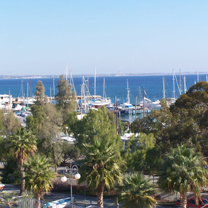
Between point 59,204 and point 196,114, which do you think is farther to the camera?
point 196,114

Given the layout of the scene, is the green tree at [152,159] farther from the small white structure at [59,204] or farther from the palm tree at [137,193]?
the palm tree at [137,193]

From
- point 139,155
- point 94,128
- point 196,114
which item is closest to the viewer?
point 139,155

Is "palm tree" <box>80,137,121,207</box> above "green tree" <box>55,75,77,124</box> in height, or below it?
below

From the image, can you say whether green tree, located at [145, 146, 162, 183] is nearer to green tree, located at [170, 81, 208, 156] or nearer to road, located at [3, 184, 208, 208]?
road, located at [3, 184, 208, 208]

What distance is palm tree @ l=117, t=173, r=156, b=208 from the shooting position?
14438mm

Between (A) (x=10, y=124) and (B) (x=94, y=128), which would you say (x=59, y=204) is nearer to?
(B) (x=94, y=128)

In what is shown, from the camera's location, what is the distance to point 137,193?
14477 millimetres

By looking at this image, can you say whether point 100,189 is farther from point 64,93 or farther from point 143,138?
point 64,93

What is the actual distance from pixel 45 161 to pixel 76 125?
11.8m

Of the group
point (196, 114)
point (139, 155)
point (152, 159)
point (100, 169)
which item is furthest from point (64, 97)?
point (100, 169)

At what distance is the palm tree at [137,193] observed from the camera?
14438mm

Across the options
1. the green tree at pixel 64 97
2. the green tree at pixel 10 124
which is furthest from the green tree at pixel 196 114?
the green tree at pixel 64 97

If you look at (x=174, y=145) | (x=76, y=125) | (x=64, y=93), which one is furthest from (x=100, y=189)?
(x=64, y=93)

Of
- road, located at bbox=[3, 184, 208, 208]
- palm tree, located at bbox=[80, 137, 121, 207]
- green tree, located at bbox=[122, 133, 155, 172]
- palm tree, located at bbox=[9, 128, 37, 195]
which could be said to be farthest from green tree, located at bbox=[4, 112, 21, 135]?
palm tree, located at bbox=[80, 137, 121, 207]
